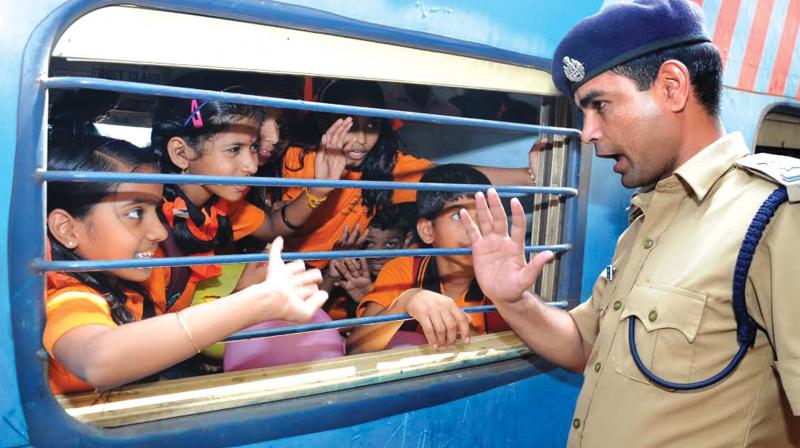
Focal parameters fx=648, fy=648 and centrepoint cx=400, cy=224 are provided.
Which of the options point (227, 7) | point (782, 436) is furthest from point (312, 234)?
point (782, 436)

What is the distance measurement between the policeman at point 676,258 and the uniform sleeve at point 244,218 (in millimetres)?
1139

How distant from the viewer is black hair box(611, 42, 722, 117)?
150cm

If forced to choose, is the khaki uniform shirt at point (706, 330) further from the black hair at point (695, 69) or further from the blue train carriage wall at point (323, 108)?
the blue train carriage wall at point (323, 108)

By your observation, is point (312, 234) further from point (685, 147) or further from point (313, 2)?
point (685, 147)

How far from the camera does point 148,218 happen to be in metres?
1.70

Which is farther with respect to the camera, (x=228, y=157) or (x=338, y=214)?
(x=338, y=214)

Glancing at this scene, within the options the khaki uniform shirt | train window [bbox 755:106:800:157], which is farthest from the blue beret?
train window [bbox 755:106:800:157]

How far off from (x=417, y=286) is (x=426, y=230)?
0.25 m

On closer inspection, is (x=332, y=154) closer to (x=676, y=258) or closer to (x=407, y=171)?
(x=407, y=171)

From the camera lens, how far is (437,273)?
8.09ft

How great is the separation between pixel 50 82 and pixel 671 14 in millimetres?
1348

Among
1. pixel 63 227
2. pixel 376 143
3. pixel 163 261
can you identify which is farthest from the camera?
pixel 376 143

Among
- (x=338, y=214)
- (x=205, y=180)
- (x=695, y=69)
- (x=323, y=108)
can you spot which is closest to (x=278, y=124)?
(x=338, y=214)

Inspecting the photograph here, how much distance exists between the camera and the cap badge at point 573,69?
161 cm
